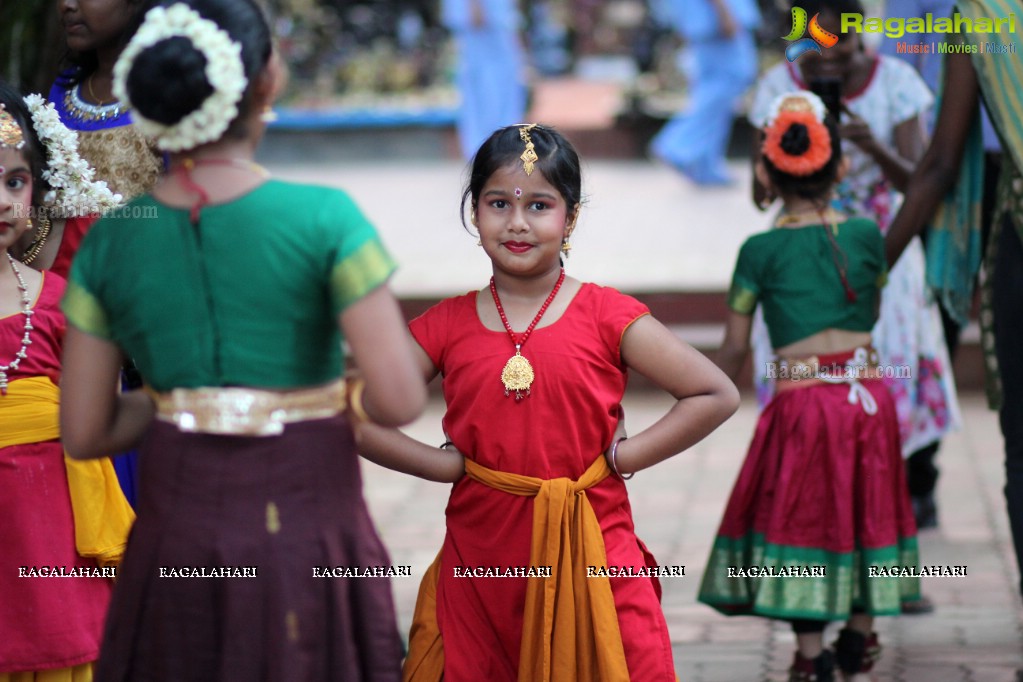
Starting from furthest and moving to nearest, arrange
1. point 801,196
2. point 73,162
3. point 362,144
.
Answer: point 362,144 → point 801,196 → point 73,162

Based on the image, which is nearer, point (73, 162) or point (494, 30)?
point (73, 162)

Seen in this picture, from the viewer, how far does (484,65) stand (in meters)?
12.4

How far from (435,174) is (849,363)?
10.7 m

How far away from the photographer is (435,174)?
566 inches

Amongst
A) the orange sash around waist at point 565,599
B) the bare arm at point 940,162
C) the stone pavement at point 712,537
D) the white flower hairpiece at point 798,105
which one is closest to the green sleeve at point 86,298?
the orange sash around waist at point 565,599

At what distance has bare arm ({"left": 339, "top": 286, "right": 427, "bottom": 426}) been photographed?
7.64 feet

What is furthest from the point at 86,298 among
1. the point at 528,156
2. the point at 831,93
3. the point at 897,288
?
the point at 897,288

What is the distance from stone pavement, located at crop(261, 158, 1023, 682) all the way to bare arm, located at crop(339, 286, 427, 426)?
967 millimetres

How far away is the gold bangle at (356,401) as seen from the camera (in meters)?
2.43

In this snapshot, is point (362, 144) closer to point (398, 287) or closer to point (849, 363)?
point (398, 287)

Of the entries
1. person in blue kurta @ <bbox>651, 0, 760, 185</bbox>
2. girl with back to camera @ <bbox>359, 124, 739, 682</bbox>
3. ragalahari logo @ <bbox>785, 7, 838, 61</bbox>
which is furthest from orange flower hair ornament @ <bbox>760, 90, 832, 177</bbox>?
person in blue kurta @ <bbox>651, 0, 760, 185</bbox>

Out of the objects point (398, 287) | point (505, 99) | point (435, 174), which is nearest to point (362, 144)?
point (435, 174)

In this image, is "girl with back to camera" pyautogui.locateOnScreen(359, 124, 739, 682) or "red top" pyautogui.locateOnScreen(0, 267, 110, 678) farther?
"red top" pyautogui.locateOnScreen(0, 267, 110, 678)

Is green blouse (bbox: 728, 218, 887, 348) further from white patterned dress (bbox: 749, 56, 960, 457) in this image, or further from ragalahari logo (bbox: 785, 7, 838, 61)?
ragalahari logo (bbox: 785, 7, 838, 61)
